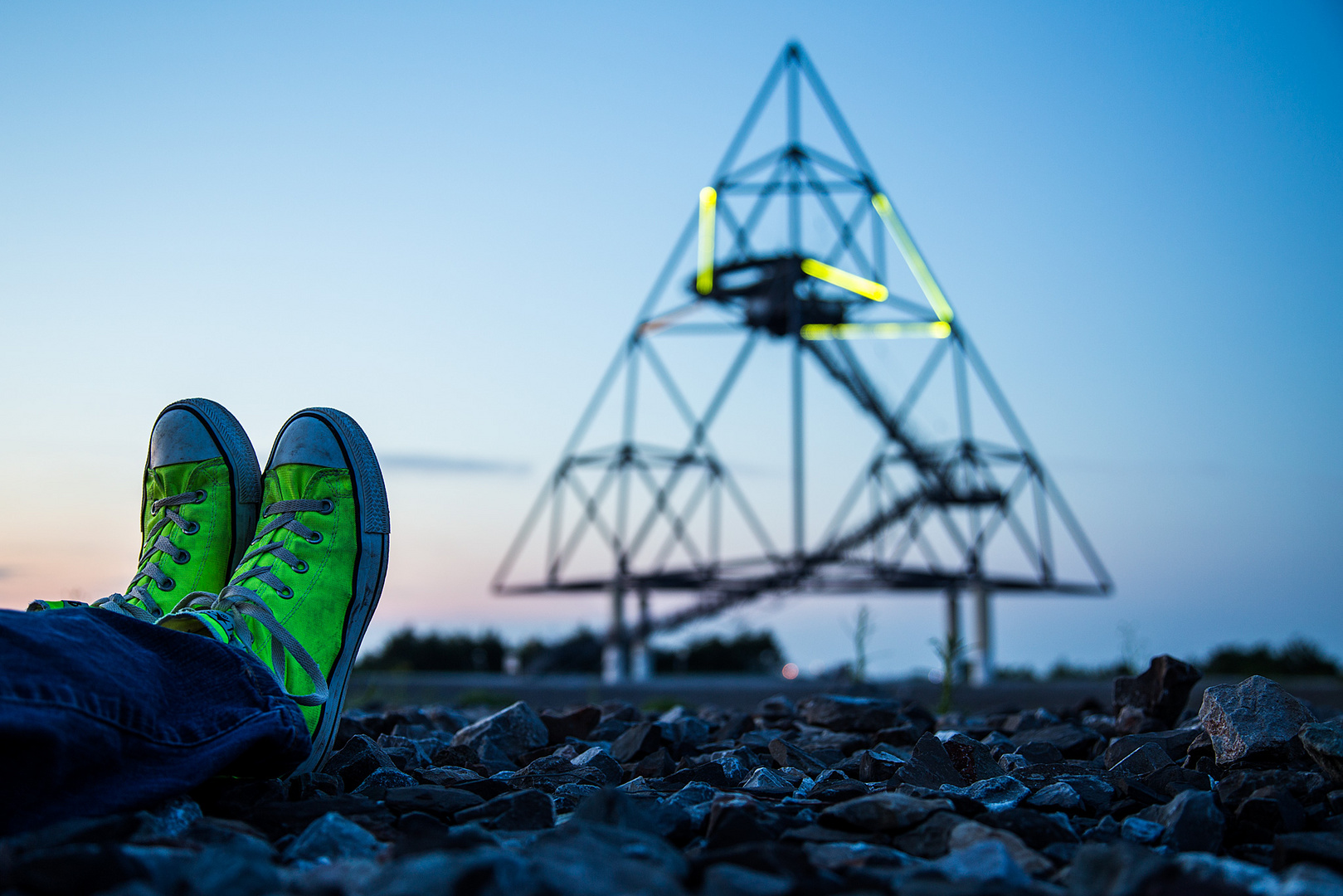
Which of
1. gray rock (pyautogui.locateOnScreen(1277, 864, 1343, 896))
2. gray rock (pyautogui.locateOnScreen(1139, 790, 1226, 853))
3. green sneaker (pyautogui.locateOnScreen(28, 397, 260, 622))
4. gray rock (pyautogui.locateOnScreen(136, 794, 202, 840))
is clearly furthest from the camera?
green sneaker (pyautogui.locateOnScreen(28, 397, 260, 622))

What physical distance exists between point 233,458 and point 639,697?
433 cm

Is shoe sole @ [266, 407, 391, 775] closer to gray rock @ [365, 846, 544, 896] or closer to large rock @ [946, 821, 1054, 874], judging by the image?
gray rock @ [365, 846, 544, 896]

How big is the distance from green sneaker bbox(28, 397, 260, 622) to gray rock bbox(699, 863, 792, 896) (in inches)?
59.8

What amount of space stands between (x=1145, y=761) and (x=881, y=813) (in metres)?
0.90

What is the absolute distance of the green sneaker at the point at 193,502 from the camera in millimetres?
2389

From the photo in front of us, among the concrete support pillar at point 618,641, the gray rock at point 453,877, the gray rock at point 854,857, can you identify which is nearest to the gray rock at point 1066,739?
the gray rock at point 854,857

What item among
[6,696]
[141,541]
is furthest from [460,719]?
[6,696]

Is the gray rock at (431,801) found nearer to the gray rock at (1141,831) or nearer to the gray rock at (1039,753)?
the gray rock at (1141,831)

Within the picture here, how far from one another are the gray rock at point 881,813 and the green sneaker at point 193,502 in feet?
4.92

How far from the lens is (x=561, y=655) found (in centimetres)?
1622

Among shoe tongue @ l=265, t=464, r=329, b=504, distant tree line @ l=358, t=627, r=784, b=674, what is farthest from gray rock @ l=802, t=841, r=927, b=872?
distant tree line @ l=358, t=627, r=784, b=674

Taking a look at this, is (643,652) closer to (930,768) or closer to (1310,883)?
(930,768)

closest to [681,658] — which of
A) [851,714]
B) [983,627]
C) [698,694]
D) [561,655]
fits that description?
[561,655]

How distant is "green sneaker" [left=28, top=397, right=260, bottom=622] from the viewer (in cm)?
239
